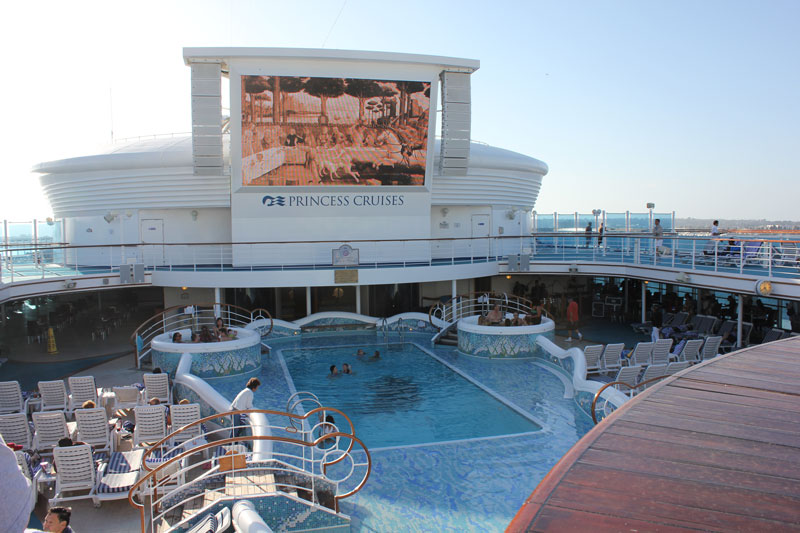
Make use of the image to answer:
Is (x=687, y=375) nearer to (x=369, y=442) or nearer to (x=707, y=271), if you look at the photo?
(x=369, y=442)

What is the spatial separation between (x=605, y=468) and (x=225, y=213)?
2125 centimetres

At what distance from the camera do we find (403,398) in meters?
12.1

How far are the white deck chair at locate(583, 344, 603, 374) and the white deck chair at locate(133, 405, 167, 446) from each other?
8653mm

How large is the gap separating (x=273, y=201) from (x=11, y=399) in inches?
418

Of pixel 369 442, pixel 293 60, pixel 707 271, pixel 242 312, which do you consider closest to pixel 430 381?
pixel 369 442

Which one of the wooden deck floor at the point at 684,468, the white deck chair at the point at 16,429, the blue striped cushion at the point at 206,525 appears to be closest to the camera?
the wooden deck floor at the point at 684,468

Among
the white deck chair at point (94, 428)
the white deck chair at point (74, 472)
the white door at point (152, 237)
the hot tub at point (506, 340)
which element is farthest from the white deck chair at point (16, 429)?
the white door at point (152, 237)

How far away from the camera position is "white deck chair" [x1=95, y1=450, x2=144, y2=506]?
7.46 meters

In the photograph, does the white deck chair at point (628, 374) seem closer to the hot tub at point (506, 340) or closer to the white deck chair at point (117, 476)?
the hot tub at point (506, 340)

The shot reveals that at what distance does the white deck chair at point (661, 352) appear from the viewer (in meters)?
13.0

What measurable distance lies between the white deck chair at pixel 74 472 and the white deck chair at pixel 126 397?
3832 mm

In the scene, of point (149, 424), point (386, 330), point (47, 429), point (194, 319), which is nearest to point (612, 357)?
point (386, 330)

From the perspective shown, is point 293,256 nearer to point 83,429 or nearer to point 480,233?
point 480,233

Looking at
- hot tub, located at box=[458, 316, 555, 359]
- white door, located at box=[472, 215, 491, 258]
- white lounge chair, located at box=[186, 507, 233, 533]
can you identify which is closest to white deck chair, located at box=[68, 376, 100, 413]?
white lounge chair, located at box=[186, 507, 233, 533]
